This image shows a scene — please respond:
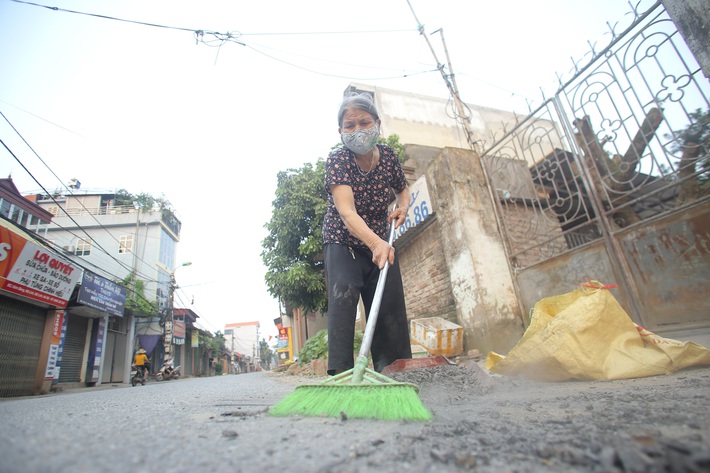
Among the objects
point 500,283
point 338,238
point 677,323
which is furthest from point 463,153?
point 338,238

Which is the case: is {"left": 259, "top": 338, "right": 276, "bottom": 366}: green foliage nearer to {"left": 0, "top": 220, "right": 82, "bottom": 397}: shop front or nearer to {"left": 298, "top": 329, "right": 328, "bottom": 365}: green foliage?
{"left": 0, "top": 220, "right": 82, "bottom": 397}: shop front

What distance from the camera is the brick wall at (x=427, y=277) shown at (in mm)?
5305

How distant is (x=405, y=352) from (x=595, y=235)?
5723 millimetres

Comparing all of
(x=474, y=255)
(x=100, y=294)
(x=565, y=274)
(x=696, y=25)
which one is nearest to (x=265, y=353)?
(x=100, y=294)

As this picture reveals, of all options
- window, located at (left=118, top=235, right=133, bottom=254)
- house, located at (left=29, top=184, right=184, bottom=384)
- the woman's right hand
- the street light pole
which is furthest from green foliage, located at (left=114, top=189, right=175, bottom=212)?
the woman's right hand

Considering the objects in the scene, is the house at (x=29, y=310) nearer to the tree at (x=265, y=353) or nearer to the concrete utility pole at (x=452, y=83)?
the concrete utility pole at (x=452, y=83)

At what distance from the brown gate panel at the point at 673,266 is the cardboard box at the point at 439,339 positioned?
193 centimetres

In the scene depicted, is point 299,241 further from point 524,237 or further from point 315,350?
point 524,237

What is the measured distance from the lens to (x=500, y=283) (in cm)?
441

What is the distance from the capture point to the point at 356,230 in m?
1.98

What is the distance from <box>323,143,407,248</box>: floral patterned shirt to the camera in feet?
7.23

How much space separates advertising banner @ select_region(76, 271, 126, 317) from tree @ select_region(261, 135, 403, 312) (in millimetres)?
6612

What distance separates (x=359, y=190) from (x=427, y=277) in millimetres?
3872

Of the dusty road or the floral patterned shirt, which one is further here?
the floral patterned shirt
